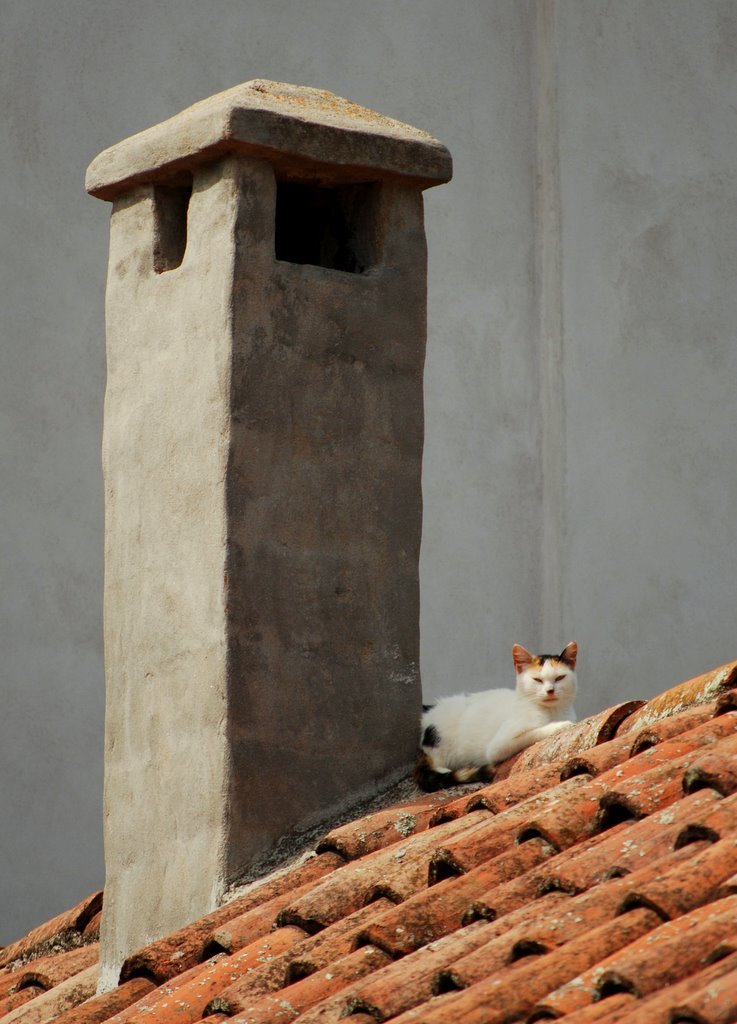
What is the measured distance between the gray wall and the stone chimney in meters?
4.90

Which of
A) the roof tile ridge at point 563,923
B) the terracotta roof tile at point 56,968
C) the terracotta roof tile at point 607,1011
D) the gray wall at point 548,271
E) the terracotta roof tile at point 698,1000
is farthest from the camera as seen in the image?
the gray wall at point 548,271

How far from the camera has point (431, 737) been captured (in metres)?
4.80

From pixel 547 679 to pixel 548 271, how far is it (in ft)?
16.7

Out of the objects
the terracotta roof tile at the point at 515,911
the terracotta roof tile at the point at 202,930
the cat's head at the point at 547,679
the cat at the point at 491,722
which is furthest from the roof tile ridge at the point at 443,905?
the cat's head at the point at 547,679

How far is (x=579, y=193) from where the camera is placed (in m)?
10.0

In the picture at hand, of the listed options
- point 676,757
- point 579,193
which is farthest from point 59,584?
point 676,757

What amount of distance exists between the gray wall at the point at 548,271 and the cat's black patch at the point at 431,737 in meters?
4.85

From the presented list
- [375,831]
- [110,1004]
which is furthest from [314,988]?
[375,831]

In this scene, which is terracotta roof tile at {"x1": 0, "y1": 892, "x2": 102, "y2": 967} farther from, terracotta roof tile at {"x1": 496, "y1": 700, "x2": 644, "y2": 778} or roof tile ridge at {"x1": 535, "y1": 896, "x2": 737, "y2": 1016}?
roof tile ridge at {"x1": 535, "y1": 896, "x2": 737, "y2": 1016}

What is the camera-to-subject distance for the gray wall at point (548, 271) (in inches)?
376

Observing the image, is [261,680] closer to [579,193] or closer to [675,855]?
[675,855]

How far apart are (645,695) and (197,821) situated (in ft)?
18.4

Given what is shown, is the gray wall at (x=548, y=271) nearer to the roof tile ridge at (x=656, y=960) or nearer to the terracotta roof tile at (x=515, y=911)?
the terracotta roof tile at (x=515, y=911)

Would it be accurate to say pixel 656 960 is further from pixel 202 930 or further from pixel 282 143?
pixel 282 143
